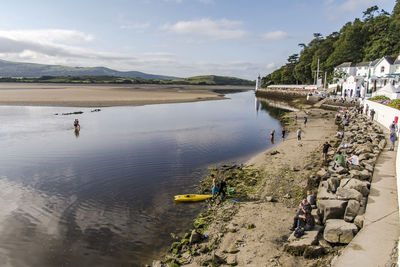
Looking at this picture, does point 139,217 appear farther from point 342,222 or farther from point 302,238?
point 342,222

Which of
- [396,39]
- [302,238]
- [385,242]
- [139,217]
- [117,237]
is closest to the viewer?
[385,242]

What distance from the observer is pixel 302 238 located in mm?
9586

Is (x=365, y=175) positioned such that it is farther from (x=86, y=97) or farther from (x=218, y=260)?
(x=86, y=97)

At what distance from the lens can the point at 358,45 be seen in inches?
3620

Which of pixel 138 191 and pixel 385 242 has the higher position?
pixel 385 242

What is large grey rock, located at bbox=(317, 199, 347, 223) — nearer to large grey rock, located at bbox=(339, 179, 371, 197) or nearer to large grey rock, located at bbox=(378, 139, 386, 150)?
large grey rock, located at bbox=(339, 179, 371, 197)

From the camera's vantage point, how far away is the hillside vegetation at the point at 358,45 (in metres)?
78.4

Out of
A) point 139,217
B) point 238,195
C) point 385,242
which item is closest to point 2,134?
point 139,217

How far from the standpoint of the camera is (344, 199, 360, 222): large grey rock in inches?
397

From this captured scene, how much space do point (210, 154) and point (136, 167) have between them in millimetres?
7310

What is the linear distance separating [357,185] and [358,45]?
327 feet

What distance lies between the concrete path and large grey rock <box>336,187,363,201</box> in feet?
1.70

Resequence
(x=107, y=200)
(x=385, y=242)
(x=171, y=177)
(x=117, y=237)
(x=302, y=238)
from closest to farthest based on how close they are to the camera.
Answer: (x=385, y=242)
(x=302, y=238)
(x=117, y=237)
(x=107, y=200)
(x=171, y=177)

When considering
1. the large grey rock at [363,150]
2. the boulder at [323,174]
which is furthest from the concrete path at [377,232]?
the large grey rock at [363,150]
